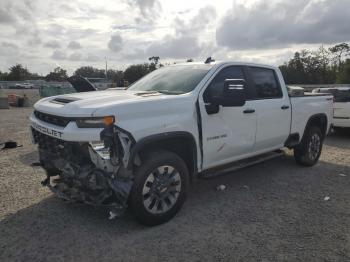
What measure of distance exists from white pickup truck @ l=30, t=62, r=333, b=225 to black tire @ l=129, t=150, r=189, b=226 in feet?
0.04

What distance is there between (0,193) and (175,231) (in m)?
2.79

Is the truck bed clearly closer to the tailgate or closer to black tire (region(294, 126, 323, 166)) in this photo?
black tire (region(294, 126, 323, 166))

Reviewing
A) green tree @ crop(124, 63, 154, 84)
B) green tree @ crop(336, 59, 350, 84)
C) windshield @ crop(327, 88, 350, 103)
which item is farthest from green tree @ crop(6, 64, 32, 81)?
windshield @ crop(327, 88, 350, 103)

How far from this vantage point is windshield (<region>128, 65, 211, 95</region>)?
4848 mm

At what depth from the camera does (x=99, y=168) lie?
392 cm

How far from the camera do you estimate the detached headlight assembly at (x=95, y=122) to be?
147 inches

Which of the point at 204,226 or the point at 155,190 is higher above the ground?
the point at 155,190

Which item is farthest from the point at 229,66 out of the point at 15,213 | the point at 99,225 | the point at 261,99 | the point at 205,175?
the point at 15,213

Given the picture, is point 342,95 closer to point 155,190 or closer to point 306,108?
point 306,108

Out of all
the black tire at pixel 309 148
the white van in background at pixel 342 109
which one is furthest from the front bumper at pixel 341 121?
the black tire at pixel 309 148

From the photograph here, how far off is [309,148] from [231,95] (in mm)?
3235

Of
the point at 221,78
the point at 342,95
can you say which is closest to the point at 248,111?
the point at 221,78

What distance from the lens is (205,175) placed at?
4840 mm

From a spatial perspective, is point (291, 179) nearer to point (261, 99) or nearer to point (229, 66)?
point (261, 99)
